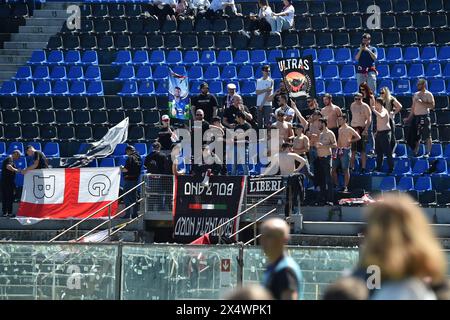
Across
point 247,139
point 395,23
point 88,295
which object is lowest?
point 88,295

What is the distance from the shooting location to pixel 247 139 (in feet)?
66.9

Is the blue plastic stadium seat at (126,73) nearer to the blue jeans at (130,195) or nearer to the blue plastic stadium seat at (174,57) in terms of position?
the blue plastic stadium seat at (174,57)

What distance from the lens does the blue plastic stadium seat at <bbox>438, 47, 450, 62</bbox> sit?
24.3 metres

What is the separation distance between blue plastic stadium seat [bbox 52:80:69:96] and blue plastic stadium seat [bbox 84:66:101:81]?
1.82 feet

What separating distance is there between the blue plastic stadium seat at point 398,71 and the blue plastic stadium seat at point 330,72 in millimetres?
1150

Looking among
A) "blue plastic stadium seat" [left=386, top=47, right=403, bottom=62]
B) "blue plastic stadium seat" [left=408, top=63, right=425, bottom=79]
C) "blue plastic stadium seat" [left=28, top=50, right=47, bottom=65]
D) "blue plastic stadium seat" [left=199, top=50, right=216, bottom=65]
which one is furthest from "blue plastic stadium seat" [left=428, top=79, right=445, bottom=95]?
"blue plastic stadium seat" [left=28, top=50, right=47, bottom=65]

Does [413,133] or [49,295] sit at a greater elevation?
[413,133]

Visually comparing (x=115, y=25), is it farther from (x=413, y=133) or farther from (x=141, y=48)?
(x=413, y=133)

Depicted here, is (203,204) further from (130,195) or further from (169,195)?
Result: (130,195)

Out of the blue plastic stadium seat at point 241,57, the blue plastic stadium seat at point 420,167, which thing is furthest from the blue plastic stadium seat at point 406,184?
the blue plastic stadium seat at point 241,57

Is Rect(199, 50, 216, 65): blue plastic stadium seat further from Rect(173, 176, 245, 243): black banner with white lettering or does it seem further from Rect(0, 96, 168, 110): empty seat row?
Rect(173, 176, 245, 243): black banner with white lettering

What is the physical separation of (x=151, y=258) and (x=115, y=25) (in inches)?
511

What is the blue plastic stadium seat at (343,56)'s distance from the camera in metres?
24.6
